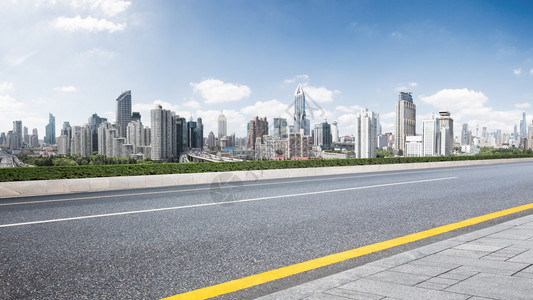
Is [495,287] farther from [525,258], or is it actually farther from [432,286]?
[525,258]

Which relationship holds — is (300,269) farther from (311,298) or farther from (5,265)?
(5,265)

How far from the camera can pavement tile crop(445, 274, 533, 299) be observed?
7.82 ft

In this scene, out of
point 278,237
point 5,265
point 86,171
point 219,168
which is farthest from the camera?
point 219,168

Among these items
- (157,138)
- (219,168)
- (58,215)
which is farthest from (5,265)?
(157,138)

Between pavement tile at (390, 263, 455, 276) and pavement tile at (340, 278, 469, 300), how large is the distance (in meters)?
0.39

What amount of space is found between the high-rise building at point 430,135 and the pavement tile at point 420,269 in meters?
111

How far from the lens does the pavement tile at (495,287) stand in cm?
238

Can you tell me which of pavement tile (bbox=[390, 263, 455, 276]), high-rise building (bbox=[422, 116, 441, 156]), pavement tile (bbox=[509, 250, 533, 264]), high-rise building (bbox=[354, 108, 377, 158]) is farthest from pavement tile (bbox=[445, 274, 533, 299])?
high-rise building (bbox=[422, 116, 441, 156])

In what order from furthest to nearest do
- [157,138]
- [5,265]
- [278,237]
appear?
1. [157,138]
2. [278,237]
3. [5,265]

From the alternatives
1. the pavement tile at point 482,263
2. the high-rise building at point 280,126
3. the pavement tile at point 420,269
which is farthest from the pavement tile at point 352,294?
the high-rise building at point 280,126

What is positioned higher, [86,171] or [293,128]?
[293,128]

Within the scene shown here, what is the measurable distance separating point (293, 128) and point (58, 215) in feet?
370

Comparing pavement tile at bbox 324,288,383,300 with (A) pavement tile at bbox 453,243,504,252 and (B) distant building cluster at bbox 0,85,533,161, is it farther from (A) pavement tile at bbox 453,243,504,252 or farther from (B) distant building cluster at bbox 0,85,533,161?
(B) distant building cluster at bbox 0,85,533,161

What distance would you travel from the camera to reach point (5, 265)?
3.32 metres
